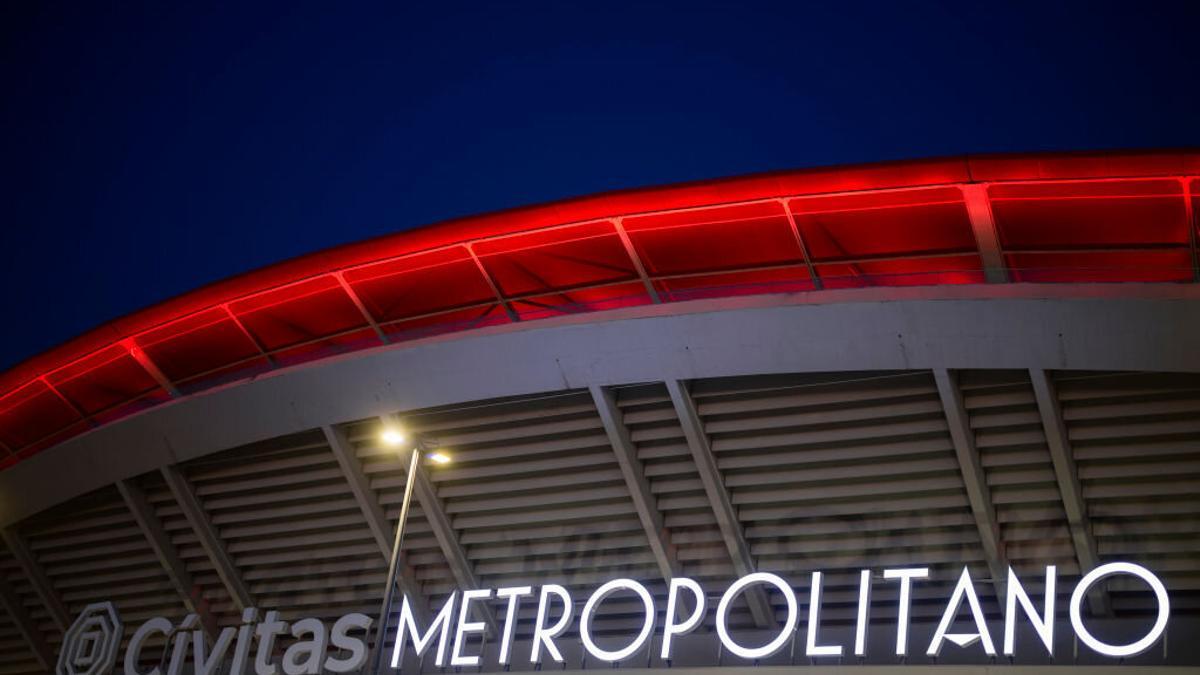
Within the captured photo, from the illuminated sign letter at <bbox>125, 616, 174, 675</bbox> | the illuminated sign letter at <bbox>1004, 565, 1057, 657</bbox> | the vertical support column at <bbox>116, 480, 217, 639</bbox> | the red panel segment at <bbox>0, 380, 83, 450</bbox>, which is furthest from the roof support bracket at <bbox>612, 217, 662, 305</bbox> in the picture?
the red panel segment at <bbox>0, 380, 83, 450</bbox>

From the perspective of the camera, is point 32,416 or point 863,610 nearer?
point 863,610

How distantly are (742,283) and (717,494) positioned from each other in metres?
3.44

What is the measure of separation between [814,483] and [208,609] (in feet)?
42.5

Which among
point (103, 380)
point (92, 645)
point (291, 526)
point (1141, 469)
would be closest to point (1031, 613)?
point (1141, 469)

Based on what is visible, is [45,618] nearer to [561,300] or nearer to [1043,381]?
[561,300]

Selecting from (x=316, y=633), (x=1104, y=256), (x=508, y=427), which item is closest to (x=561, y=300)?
(x=508, y=427)

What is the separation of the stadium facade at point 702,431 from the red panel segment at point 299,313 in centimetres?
9

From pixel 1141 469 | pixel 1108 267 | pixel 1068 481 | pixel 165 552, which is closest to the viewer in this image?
pixel 1108 267

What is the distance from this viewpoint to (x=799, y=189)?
699 inches

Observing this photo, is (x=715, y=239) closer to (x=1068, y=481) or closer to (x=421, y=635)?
(x=1068, y=481)

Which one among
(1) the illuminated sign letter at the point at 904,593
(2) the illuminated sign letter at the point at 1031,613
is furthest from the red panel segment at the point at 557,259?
(2) the illuminated sign letter at the point at 1031,613

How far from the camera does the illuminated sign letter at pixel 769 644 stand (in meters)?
17.2

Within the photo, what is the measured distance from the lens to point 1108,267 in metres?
16.9

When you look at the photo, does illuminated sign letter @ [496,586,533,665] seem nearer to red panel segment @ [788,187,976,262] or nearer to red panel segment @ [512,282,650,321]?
red panel segment @ [512,282,650,321]
